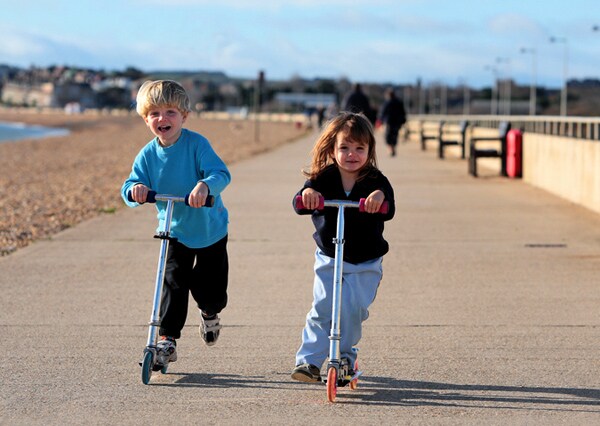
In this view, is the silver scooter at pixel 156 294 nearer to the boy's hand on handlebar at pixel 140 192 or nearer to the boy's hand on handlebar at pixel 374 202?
the boy's hand on handlebar at pixel 140 192

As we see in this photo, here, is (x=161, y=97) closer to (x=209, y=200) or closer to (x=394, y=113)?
(x=209, y=200)

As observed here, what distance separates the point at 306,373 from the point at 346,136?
112cm

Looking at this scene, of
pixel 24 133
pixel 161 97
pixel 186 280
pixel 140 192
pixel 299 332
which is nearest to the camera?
pixel 140 192

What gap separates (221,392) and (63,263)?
4764mm

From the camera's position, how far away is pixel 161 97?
5.90m

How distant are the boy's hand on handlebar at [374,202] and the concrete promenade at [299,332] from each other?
888 mm

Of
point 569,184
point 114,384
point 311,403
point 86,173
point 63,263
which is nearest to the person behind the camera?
point 311,403

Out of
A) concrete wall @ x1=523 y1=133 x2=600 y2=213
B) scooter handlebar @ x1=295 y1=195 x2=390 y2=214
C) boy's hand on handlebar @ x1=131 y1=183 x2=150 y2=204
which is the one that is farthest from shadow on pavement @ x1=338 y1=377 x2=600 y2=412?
concrete wall @ x1=523 y1=133 x2=600 y2=213

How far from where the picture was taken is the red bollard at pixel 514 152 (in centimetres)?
2066

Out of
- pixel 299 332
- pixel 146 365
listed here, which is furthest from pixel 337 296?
pixel 299 332

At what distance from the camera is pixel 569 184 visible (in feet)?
53.6

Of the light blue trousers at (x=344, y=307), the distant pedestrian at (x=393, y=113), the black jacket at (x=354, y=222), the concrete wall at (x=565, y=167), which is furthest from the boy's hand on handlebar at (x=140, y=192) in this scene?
the distant pedestrian at (x=393, y=113)

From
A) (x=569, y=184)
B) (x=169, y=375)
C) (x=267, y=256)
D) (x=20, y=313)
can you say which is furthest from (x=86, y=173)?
(x=169, y=375)

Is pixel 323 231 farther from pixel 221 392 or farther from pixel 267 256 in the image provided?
pixel 267 256
